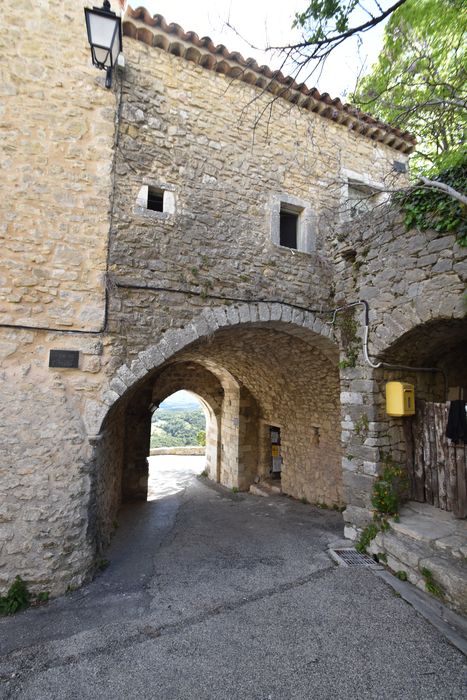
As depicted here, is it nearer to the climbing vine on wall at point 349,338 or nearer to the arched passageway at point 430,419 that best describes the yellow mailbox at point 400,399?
the arched passageway at point 430,419

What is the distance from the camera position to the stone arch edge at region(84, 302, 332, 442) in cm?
374

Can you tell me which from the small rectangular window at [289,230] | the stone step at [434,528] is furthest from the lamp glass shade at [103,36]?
the stone step at [434,528]

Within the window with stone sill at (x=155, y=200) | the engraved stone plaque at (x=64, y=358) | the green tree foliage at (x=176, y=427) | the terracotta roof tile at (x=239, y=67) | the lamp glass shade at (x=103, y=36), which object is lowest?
the green tree foliage at (x=176, y=427)

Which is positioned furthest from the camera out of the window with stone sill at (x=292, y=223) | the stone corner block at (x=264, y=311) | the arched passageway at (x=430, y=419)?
the window with stone sill at (x=292, y=223)

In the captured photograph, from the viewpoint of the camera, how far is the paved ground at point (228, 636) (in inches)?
91.1

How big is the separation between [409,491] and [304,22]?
4.94 m

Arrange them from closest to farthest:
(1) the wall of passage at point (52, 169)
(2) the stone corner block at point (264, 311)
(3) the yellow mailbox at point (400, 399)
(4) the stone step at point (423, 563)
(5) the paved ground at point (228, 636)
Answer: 1. (5) the paved ground at point (228, 636)
2. (4) the stone step at point (423, 563)
3. (1) the wall of passage at point (52, 169)
4. (3) the yellow mailbox at point (400, 399)
5. (2) the stone corner block at point (264, 311)

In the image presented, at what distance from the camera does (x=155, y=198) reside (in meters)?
4.73

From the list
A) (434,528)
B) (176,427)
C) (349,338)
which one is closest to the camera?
(434,528)

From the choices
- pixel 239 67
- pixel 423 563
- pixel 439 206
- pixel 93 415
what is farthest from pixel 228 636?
pixel 239 67

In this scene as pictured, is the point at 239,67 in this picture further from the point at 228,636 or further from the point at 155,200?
the point at 228,636

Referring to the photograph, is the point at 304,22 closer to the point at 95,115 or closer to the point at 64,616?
the point at 95,115

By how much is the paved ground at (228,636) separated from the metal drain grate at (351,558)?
161 mm

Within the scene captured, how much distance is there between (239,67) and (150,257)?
11.1 ft
